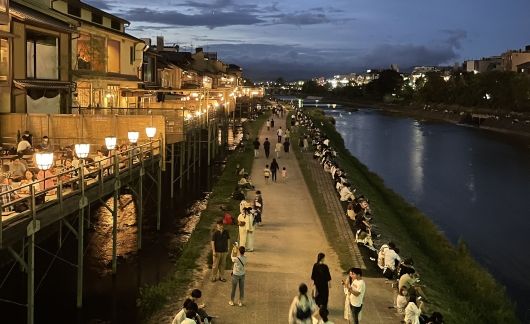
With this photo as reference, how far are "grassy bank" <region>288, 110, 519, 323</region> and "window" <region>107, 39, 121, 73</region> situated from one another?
1450cm

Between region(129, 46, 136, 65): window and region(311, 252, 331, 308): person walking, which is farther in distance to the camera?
region(129, 46, 136, 65): window


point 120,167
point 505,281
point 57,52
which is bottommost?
point 505,281

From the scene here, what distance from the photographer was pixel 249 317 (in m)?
12.1

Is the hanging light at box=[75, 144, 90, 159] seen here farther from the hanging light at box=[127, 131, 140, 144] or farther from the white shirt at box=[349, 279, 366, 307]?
the white shirt at box=[349, 279, 366, 307]

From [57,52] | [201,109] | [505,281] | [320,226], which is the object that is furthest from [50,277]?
[201,109]

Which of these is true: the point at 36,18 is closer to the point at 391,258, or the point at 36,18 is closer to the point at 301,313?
the point at 391,258

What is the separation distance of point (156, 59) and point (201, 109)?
9.55 meters

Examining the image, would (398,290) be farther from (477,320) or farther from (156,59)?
(156,59)

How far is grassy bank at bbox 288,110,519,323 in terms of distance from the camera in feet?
51.1

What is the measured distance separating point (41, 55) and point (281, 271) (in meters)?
15.6

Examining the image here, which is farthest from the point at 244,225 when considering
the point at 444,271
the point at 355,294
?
the point at 444,271

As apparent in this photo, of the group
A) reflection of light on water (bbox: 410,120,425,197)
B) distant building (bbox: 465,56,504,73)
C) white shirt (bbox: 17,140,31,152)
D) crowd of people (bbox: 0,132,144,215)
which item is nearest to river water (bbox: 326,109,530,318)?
reflection of light on water (bbox: 410,120,425,197)

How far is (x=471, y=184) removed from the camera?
→ 4388 cm

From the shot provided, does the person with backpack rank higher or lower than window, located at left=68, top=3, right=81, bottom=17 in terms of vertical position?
lower
